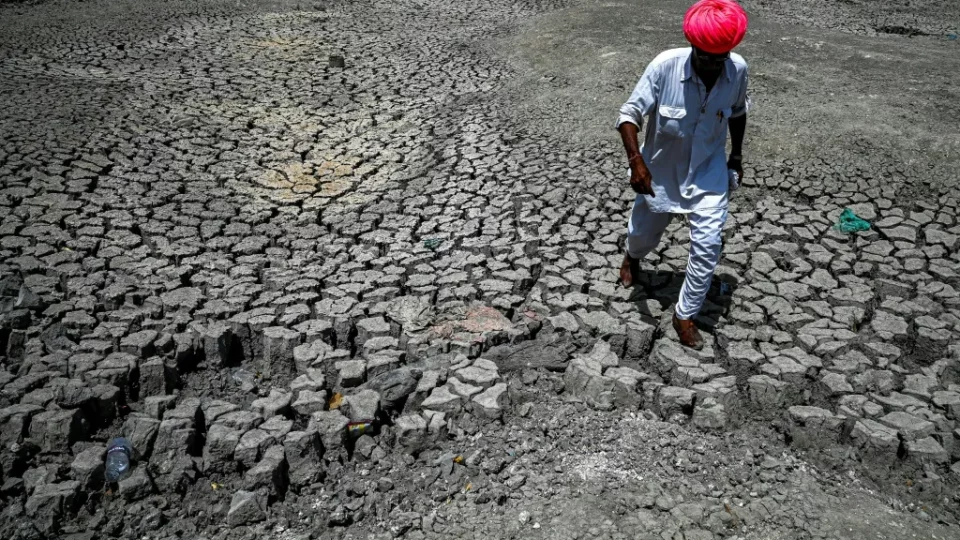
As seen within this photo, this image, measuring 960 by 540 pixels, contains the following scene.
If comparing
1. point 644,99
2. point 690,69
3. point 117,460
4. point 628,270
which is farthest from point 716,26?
point 117,460

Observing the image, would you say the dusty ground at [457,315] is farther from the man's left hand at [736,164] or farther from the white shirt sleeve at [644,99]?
the white shirt sleeve at [644,99]

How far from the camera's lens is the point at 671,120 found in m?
3.10

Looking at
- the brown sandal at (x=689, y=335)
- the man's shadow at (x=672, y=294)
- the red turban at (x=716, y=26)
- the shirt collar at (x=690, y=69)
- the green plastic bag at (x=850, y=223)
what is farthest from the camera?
the green plastic bag at (x=850, y=223)

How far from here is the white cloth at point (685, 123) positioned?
3035 millimetres

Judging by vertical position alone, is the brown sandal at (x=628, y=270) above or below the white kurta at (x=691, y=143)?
below

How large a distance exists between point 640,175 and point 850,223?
1.72 m

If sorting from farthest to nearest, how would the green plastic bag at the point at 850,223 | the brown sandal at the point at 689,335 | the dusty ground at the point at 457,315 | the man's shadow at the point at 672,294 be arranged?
the green plastic bag at the point at 850,223 < the man's shadow at the point at 672,294 < the brown sandal at the point at 689,335 < the dusty ground at the point at 457,315

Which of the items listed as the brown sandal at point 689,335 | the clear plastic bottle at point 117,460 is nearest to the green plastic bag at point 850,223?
the brown sandal at point 689,335

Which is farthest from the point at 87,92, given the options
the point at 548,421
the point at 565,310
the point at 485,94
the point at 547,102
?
the point at 548,421

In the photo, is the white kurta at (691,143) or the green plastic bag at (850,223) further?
the green plastic bag at (850,223)

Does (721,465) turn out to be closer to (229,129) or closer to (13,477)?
(13,477)

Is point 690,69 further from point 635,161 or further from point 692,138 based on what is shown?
point 635,161

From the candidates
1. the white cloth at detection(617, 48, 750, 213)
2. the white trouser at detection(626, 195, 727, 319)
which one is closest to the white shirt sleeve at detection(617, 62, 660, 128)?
the white cloth at detection(617, 48, 750, 213)

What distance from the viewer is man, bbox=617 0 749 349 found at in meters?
3.01
